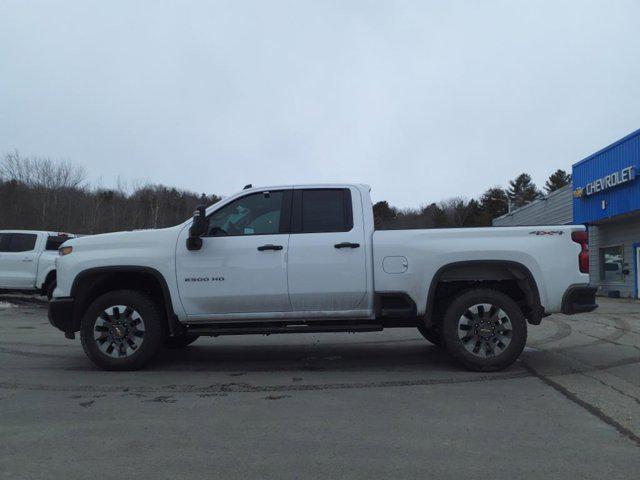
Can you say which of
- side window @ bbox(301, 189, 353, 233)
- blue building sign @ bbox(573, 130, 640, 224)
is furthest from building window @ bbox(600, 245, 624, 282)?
side window @ bbox(301, 189, 353, 233)

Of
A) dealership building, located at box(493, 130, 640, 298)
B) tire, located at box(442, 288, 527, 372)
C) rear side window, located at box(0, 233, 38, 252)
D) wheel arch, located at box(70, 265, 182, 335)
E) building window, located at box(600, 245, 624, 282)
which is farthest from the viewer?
building window, located at box(600, 245, 624, 282)

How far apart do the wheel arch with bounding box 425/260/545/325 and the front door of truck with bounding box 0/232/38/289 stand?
1196 cm

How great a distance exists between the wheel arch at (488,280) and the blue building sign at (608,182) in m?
15.5

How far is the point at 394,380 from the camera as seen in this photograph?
635 centimetres

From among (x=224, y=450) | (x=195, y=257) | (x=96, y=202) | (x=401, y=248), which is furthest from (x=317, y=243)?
(x=96, y=202)

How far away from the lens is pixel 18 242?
1525cm

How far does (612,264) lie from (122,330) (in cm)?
2271

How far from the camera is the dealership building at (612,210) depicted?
20406mm

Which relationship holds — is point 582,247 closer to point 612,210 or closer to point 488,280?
point 488,280

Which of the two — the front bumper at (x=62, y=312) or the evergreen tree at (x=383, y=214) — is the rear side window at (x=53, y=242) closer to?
the front bumper at (x=62, y=312)

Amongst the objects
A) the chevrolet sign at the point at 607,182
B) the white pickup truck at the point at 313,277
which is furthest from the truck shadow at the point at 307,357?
the chevrolet sign at the point at 607,182

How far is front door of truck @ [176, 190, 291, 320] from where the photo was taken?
6547 mm

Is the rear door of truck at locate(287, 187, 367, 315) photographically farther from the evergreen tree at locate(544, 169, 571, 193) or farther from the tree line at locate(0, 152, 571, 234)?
the evergreen tree at locate(544, 169, 571, 193)

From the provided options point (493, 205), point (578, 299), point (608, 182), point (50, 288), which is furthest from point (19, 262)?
point (493, 205)
